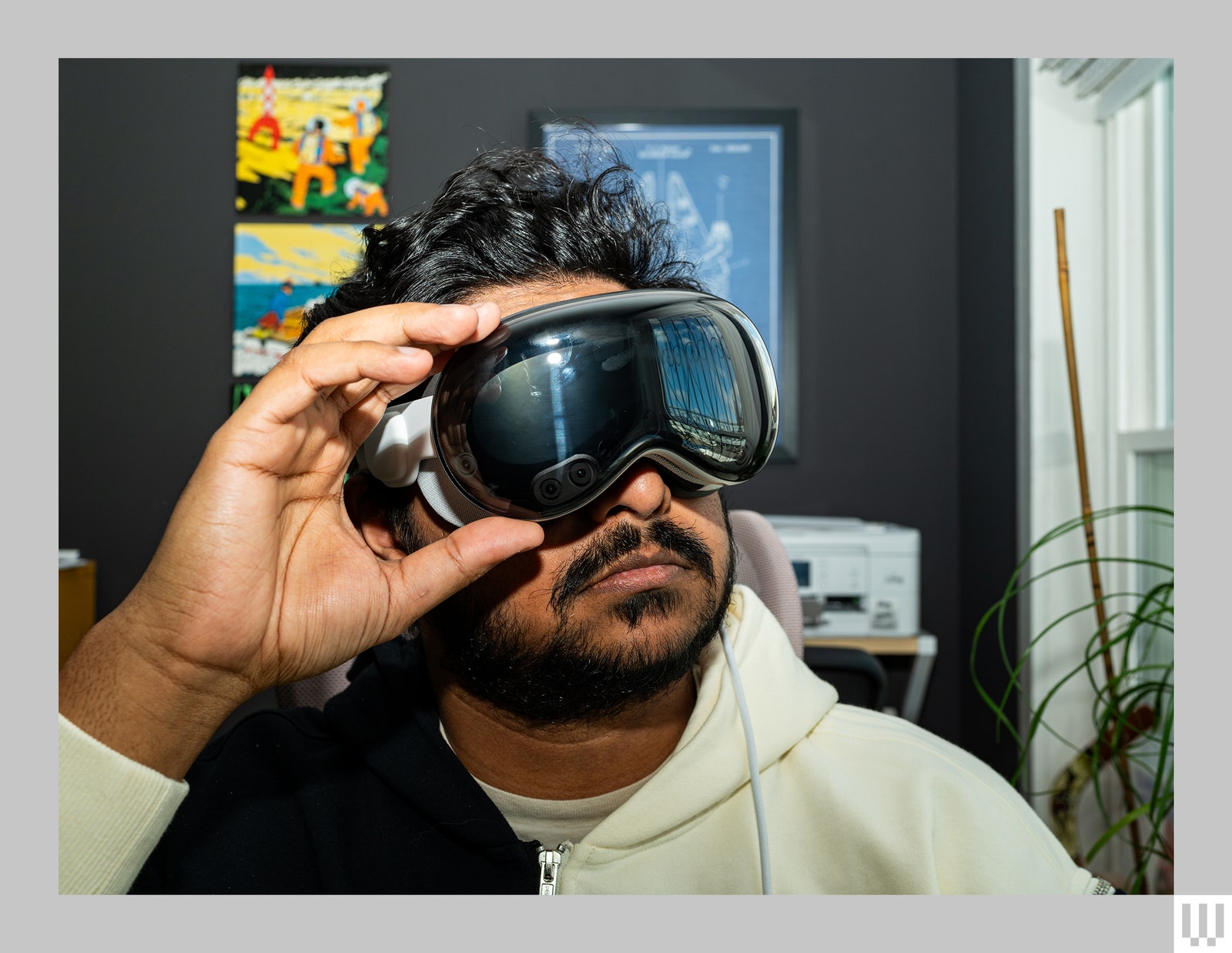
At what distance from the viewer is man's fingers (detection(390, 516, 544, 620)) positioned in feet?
2.81

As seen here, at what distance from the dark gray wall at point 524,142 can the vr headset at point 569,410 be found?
2.19 m

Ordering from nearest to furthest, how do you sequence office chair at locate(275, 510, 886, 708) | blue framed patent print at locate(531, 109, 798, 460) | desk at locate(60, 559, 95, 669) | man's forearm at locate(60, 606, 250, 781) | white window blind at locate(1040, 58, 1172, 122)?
1. man's forearm at locate(60, 606, 250, 781)
2. office chair at locate(275, 510, 886, 708)
3. white window blind at locate(1040, 58, 1172, 122)
4. desk at locate(60, 559, 95, 669)
5. blue framed patent print at locate(531, 109, 798, 460)

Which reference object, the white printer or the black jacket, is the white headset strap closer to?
the black jacket

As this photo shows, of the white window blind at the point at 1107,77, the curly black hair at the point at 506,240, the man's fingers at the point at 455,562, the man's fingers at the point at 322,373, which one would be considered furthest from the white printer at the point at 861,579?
the man's fingers at the point at 322,373

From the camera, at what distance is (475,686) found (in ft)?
3.49

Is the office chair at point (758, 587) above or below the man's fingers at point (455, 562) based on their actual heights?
below

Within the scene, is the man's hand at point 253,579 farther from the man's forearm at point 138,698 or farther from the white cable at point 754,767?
the white cable at point 754,767

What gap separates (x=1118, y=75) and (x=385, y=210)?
2.25 metres

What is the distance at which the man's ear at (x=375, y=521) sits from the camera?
104 centimetres

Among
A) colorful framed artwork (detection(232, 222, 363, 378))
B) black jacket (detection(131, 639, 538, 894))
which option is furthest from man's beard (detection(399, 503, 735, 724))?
colorful framed artwork (detection(232, 222, 363, 378))

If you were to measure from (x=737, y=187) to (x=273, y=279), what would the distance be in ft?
5.39

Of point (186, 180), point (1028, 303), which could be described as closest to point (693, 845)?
point (1028, 303)

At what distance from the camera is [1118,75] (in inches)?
89.9

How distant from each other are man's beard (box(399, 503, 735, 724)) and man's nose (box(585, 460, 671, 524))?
0.05 feet
